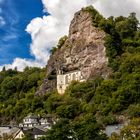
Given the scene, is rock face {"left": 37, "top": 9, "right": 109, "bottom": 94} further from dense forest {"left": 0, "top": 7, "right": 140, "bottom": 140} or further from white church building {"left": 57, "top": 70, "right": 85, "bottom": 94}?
dense forest {"left": 0, "top": 7, "right": 140, "bottom": 140}

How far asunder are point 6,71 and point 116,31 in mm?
60754

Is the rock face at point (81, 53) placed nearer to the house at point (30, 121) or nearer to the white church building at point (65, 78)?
the white church building at point (65, 78)

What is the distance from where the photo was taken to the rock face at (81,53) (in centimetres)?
11912

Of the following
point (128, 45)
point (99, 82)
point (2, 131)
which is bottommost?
point (2, 131)

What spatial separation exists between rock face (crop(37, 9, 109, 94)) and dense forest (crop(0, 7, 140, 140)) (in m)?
2.13

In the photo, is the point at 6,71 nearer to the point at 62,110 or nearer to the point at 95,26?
the point at 95,26

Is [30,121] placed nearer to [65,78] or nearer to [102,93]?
[65,78]

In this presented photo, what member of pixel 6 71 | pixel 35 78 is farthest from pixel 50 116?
pixel 6 71

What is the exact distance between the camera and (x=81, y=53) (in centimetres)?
12375

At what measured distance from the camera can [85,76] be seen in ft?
395

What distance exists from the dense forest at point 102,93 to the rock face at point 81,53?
213 centimetres

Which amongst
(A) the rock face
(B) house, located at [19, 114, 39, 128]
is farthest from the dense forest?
(B) house, located at [19, 114, 39, 128]

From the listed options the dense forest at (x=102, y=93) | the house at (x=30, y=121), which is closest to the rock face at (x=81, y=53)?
the dense forest at (x=102, y=93)

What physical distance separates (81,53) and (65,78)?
811 centimetres
